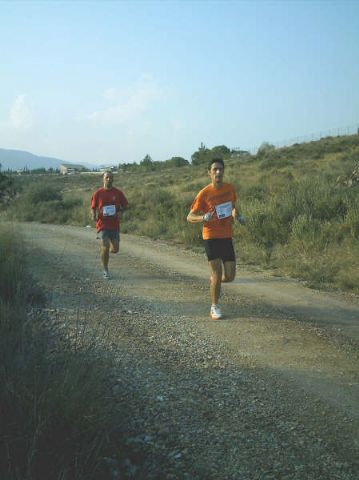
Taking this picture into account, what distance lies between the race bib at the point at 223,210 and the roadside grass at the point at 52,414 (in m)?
3.33

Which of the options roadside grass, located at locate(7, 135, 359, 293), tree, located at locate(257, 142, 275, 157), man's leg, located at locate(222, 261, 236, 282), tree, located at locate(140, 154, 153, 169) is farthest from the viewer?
tree, located at locate(140, 154, 153, 169)

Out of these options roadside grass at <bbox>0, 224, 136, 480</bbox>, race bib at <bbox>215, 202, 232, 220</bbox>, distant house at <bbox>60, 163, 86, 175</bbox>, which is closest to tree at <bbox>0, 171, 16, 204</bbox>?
race bib at <bbox>215, 202, 232, 220</bbox>

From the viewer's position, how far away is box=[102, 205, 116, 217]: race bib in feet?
30.3

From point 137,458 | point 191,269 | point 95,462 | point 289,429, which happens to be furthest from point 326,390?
point 191,269

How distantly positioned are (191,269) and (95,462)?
298 inches

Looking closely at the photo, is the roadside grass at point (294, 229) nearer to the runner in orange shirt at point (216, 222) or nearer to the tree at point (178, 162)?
the runner in orange shirt at point (216, 222)

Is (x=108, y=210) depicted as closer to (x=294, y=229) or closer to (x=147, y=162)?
(x=294, y=229)

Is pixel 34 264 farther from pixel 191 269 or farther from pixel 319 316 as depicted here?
pixel 319 316

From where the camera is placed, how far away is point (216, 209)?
634 cm

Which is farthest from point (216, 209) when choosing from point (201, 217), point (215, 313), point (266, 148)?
point (266, 148)

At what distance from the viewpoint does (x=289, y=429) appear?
3500mm

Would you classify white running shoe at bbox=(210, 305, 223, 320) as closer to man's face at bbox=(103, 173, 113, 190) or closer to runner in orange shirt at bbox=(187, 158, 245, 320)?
runner in orange shirt at bbox=(187, 158, 245, 320)

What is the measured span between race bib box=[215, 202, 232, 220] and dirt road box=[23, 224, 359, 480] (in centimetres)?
143

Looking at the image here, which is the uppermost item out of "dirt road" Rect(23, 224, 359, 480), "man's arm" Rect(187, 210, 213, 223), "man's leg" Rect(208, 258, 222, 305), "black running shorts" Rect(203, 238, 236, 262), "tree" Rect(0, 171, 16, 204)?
"tree" Rect(0, 171, 16, 204)
